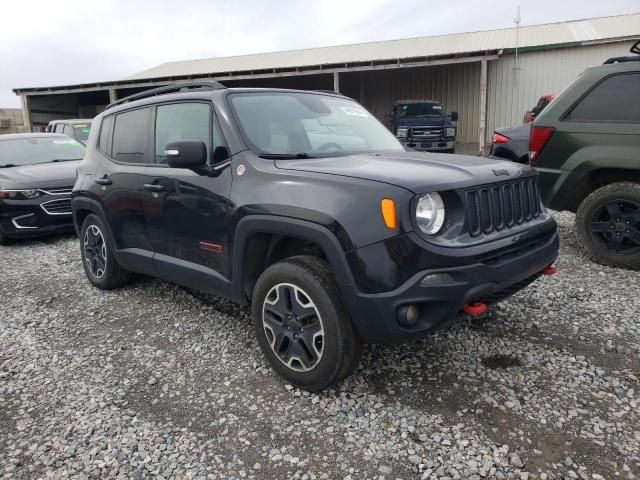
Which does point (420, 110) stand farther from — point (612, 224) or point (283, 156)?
point (283, 156)

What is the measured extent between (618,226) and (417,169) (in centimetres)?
306

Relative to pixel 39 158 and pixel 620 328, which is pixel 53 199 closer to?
pixel 39 158

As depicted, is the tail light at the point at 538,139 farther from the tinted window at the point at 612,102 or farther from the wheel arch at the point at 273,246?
the wheel arch at the point at 273,246

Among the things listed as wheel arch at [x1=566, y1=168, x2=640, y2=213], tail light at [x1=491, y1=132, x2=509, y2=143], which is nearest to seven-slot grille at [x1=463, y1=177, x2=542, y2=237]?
wheel arch at [x1=566, y1=168, x2=640, y2=213]

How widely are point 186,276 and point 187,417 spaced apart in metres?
1.14

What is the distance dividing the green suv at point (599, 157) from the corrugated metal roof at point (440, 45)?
13062 millimetres

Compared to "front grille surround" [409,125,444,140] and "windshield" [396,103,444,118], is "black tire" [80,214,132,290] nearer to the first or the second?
"front grille surround" [409,125,444,140]

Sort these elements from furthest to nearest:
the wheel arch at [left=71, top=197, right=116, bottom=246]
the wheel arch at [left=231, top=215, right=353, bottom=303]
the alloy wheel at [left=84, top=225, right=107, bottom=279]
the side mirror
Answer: the alloy wheel at [left=84, top=225, right=107, bottom=279], the wheel arch at [left=71, top=197, right=116, bottom=246], the side mirror, the wheel arch at [left=231, top=215, right=353, bottom=303]

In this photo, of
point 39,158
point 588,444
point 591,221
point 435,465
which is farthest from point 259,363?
point 39,158

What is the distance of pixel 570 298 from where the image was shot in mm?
4156

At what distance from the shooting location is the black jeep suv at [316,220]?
2.45 meters

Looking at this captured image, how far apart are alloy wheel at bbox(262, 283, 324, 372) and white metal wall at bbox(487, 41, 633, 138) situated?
17.4 m

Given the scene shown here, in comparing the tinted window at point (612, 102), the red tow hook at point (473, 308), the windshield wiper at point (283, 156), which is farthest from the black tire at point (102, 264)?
the tinted window at point (612, 102)

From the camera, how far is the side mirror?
10.1 feet
